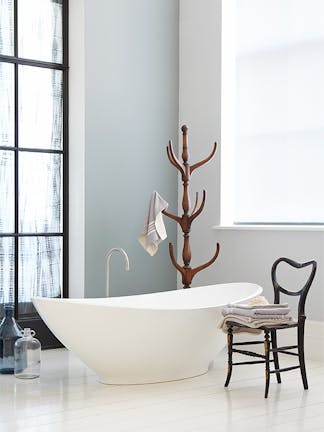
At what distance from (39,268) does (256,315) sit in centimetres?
209

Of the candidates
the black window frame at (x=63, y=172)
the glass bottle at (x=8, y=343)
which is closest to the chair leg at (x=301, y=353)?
the glass bottle at (x=8, y=343)

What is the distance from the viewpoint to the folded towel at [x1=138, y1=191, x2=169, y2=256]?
18.7 ft

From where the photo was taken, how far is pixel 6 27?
577cm

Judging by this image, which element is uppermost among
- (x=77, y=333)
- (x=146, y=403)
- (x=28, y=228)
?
(x=28, y=228)

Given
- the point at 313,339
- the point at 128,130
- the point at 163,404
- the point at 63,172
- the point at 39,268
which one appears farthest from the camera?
the point at 128,130

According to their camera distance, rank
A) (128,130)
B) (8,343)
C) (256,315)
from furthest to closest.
A: 1. (128,130)
2. (8,343)
3. (256,315)

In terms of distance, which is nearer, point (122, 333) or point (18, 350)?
→ point (122, 333)

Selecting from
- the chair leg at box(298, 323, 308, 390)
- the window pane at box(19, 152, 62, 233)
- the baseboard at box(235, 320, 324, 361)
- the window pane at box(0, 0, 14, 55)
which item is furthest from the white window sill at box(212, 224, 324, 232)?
the window pane at box(0, 0, 14, 55)

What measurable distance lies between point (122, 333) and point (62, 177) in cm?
198

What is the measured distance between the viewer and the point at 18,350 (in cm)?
479

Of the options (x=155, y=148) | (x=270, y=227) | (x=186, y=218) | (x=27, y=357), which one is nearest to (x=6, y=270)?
(x=27, y=357)

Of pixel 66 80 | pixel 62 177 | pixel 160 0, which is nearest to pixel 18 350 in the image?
pixel 62 177

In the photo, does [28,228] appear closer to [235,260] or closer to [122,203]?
[122,203]

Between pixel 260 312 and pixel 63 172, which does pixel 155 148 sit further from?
pixel 260 312
